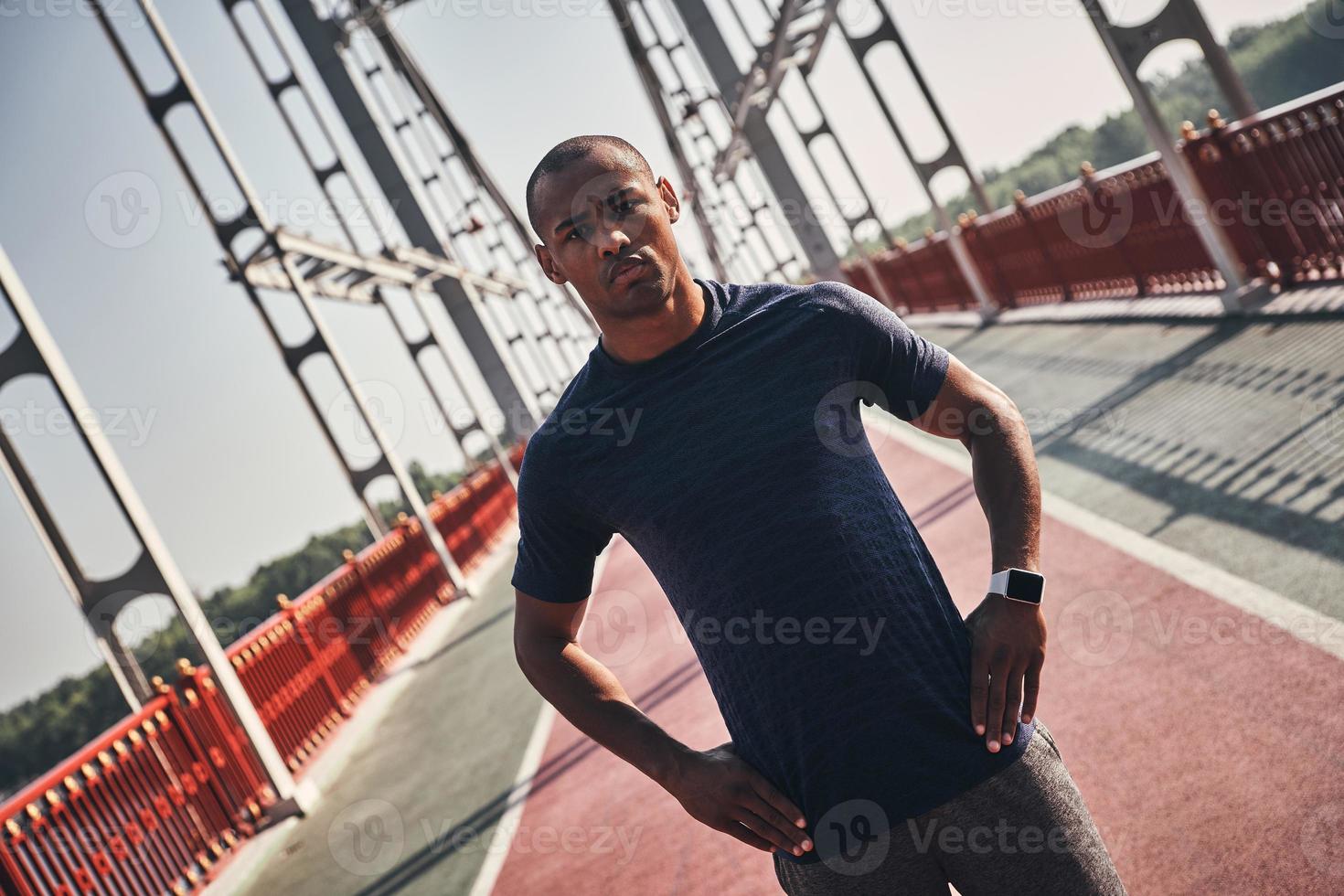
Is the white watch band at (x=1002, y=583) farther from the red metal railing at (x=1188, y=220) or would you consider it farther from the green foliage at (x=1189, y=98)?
A: the green foliage at (x=1189, y=98)

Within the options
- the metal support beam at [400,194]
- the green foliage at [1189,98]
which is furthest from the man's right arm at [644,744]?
the green foliage at [1189,98]

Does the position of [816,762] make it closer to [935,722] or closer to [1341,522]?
[935,722]

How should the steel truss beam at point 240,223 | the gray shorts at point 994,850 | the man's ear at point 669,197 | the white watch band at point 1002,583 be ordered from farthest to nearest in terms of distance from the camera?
1. the steel truss beam at point 240,223
2. the man's ear at point 669,197
3. the white watch band at point 1002,583
4. the gray shorts at point 994,850

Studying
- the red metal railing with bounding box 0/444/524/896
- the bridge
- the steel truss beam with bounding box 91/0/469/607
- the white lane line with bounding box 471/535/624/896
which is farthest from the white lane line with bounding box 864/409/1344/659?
the steel truss beam with bounding box 91/0/469/607

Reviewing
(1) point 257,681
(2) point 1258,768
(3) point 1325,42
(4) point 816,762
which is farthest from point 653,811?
(3) point 1325,42

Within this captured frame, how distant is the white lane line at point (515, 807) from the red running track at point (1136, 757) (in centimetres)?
8

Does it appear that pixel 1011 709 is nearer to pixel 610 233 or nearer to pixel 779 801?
pixel 779 801

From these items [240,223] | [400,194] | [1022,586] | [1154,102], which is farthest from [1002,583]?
[400,194]

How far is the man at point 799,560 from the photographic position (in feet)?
4.85

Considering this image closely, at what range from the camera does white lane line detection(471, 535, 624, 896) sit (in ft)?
16.8

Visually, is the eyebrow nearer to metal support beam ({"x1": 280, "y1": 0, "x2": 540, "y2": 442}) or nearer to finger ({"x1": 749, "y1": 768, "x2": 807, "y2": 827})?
finger ({"x1": 749, "y1": 768, "x2": 807, "y2": 827})

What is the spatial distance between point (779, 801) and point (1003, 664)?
16.0 inches

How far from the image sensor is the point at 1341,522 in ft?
14.0

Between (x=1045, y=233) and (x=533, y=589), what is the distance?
14067 mm
